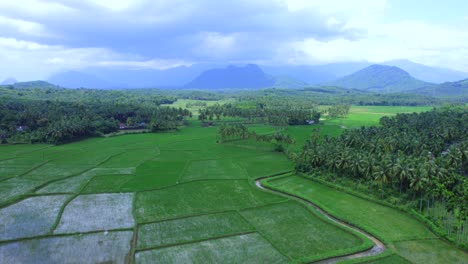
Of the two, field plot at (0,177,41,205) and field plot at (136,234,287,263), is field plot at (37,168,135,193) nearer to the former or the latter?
field plot at (0,177,41,205)

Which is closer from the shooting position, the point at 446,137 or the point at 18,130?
the point at 446,137

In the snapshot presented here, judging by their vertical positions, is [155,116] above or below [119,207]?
above

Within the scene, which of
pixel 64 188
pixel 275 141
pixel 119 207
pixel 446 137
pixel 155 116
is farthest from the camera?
pixel 155 116

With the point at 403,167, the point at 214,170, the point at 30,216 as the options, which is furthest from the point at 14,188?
the point at 403,167

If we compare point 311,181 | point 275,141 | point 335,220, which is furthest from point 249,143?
point 335,220

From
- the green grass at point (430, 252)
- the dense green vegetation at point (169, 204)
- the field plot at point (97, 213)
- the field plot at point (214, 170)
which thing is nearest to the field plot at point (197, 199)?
the dense green vegetation at point (169, 204)

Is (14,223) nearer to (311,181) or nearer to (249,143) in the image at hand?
(311,181)

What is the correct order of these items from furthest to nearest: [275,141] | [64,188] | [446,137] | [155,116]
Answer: [155,116] → [275,141] → [446,137] → [64,188]
